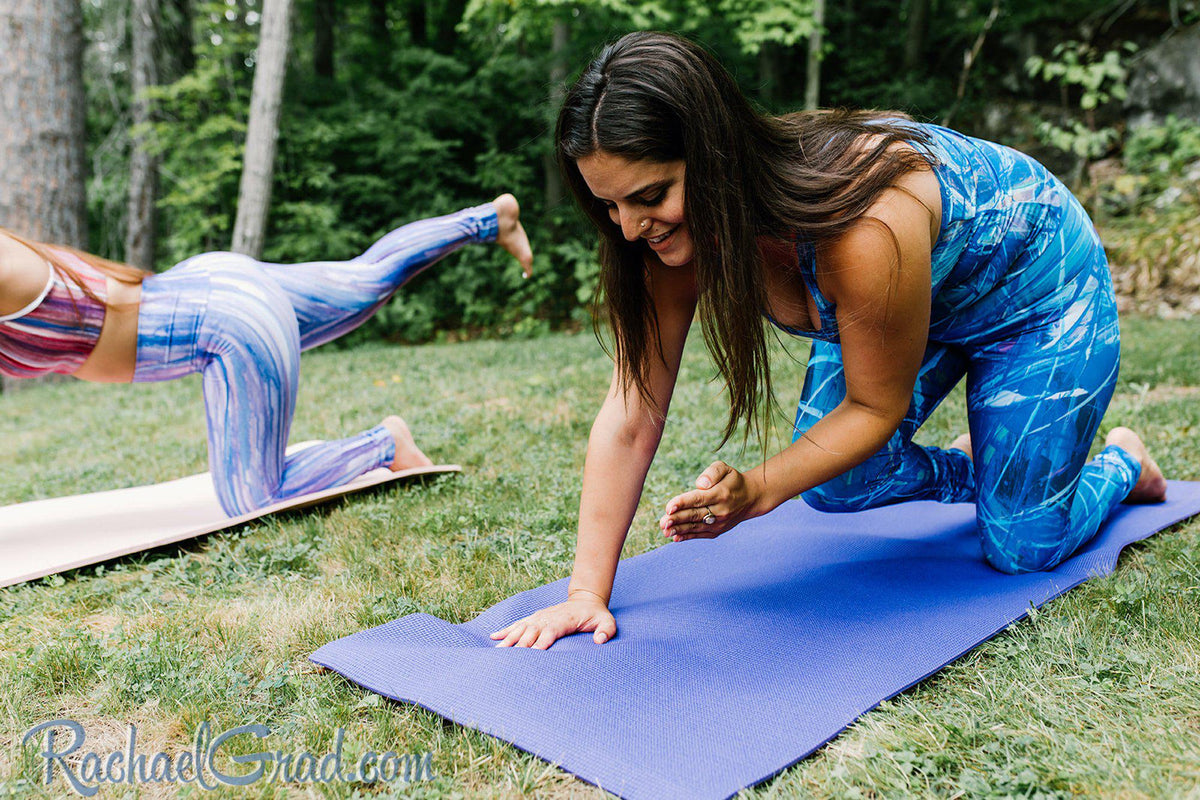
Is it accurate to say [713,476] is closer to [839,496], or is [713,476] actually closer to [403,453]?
[839,496]

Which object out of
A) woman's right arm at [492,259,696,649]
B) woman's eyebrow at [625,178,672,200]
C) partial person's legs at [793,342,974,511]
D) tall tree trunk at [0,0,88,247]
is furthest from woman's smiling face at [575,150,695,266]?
tall tree trunk at [0,0,88,247]

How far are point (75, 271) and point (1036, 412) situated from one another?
2.49m

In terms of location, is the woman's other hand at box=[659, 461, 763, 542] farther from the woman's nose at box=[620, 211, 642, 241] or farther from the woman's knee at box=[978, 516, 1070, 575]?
the woman's knee at box=[978, 516, 1070, 575]

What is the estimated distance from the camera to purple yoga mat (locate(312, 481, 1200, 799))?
4.29 ft

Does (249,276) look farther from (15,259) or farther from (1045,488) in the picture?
(1045,488)

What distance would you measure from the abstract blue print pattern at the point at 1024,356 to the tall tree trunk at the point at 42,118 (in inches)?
262

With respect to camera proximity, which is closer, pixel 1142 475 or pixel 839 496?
pixel 839 496

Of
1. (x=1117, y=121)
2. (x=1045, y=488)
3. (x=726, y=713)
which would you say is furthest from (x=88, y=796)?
(x=1117, y=121)

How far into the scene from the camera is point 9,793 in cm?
125

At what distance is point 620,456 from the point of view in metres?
1.77

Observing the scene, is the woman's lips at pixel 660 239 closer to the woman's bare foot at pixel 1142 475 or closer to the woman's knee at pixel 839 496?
the woman's knee at pixel 839 496

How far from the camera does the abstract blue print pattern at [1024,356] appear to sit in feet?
5.89

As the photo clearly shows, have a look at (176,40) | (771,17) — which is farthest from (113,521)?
(176,40)

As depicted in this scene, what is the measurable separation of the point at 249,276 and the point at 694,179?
1.71 metres
